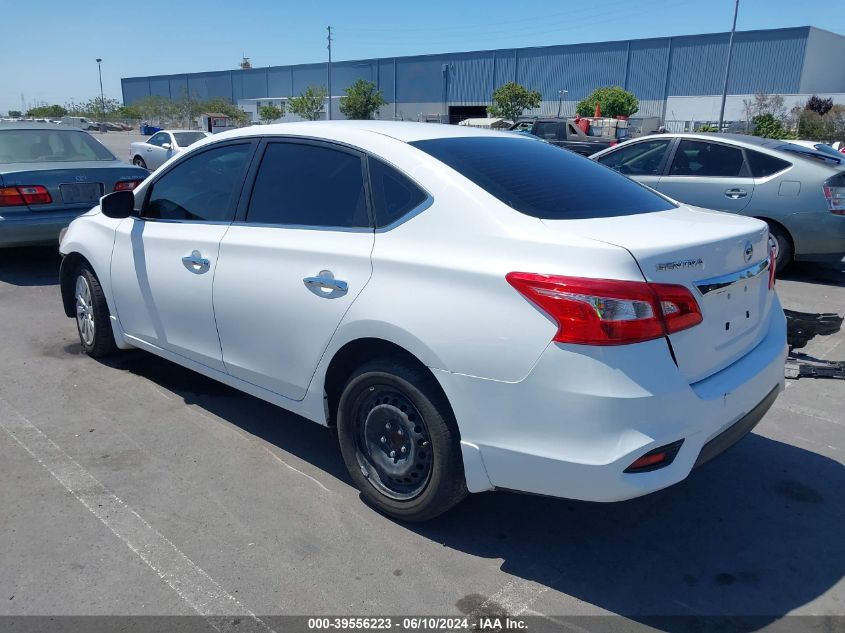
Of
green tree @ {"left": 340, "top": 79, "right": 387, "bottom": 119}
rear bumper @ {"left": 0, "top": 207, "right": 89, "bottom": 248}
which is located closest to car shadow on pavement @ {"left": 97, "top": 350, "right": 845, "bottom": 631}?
rear bumper @ {"left": 0, "top": 207, "right": 89, "bottom": 248}

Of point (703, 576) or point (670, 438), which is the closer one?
point (670, 438)

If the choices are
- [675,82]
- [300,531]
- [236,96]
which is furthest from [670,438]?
[236,96]

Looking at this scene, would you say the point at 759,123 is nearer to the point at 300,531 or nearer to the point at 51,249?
the point at 51,249

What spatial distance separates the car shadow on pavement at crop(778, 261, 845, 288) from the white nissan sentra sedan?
5774mm

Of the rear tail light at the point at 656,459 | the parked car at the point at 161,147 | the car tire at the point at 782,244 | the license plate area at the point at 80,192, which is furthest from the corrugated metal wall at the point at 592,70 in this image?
the rear tail light at the point at 656,459

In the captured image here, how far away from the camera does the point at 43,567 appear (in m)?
2.93

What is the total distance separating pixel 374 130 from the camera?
3.53m

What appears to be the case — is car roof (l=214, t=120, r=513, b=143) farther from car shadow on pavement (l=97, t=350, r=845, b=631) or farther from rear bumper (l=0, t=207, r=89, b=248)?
rear bumper (l=0, t=207, r=89, b=248)

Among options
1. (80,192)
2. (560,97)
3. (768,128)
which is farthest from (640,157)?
(560,97)

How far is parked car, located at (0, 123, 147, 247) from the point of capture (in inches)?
297

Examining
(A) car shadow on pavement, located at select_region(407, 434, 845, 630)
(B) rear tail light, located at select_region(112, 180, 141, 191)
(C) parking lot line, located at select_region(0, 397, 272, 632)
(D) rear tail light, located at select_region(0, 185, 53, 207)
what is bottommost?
(C) parking lot line, located at select_region(0, 397, 272, 632)

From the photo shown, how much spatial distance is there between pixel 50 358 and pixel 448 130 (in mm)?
3711

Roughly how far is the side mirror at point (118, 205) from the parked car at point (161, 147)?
1827 centimetres

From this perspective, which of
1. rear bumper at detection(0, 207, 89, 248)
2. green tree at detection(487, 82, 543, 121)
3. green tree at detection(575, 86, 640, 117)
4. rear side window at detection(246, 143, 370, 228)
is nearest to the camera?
rear side window at detection(246, 143, 370, 228)
